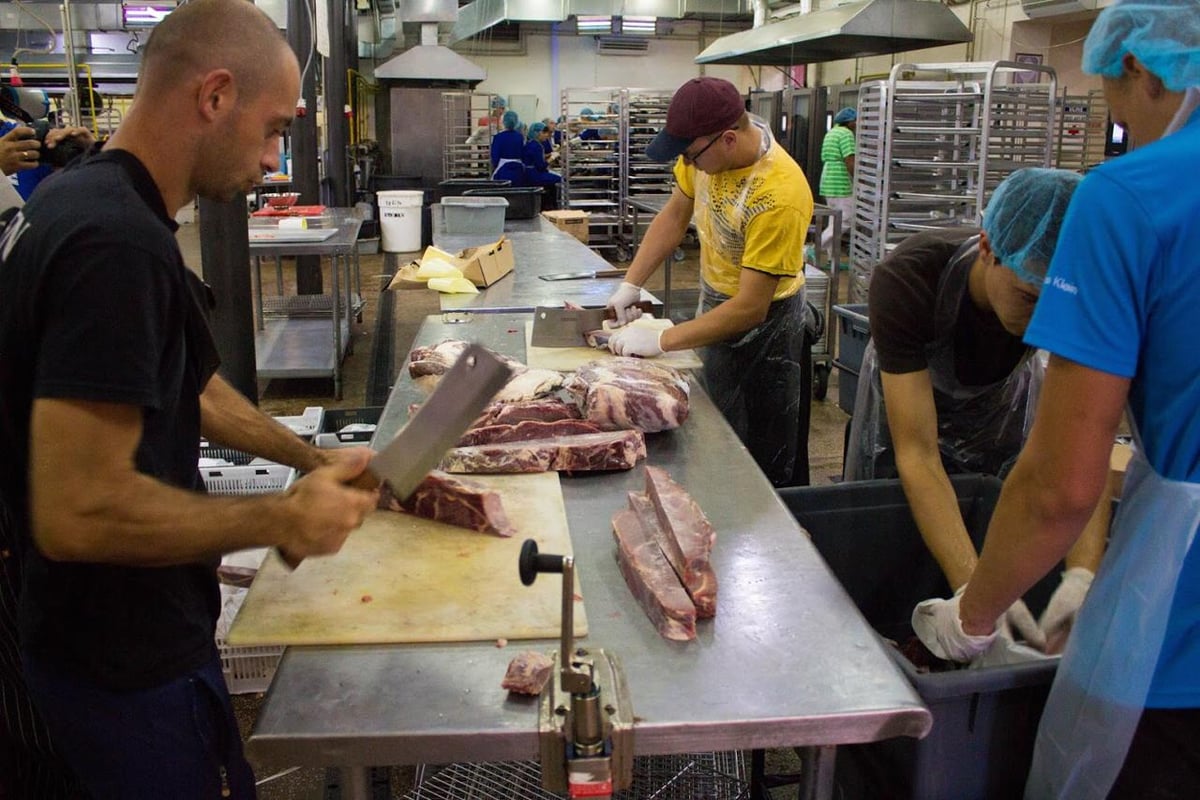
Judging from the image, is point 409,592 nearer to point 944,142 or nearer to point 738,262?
point 738,262

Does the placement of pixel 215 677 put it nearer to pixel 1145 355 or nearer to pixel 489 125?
pixel 1145 355

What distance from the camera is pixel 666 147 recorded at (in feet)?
11.1

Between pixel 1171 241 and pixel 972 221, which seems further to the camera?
pixel 972 221

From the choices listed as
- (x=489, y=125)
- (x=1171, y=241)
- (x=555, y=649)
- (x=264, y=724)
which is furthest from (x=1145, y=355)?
(x=489, y=125)

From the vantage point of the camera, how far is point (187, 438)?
58.9 inches

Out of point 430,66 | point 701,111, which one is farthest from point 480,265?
point 430,66

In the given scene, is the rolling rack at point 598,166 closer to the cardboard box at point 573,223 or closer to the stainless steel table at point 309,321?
the cardboard box at point 573,223

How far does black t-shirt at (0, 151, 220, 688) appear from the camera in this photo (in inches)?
47.8

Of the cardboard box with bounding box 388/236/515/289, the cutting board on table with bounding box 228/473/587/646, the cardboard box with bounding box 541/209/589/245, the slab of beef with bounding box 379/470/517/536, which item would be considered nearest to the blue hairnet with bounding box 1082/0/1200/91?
the cutting board on table with bounding box 228/473/587/646

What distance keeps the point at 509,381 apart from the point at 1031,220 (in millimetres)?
1286

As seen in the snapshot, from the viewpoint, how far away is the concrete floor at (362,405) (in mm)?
2883

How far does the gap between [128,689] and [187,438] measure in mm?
385

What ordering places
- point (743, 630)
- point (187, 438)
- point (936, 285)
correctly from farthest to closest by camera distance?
point (936, 285)
point (743, 630)
point (187, 438)

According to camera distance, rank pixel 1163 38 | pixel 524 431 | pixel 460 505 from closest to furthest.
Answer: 1. pixel 1163 38
2. pixel 460 505
3. pixel 524 431
